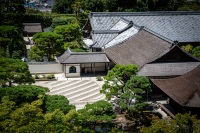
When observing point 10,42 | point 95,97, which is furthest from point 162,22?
point 10,42

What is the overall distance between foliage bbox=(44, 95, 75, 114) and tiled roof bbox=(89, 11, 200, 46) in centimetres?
2280

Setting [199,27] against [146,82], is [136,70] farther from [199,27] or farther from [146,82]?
[199,27]

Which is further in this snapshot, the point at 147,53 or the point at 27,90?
the point at 147,53

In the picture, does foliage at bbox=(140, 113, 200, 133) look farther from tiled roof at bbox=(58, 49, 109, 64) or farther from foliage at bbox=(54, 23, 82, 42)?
foliage at bbox=(54, 23, 82, 42)

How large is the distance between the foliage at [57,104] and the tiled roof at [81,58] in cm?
1186

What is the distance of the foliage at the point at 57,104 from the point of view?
21.8m

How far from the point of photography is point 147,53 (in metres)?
31.7

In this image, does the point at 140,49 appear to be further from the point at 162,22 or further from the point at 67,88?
the point at 162,22

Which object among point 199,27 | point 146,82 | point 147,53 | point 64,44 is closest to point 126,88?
point 146,82

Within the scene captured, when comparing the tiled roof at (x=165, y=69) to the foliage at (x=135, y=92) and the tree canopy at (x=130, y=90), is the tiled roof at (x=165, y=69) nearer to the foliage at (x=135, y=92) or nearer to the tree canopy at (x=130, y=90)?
the tree canopy at (x=130, y=90)

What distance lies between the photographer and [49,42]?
3716 centimetres

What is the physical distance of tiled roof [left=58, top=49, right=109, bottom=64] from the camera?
35.3m

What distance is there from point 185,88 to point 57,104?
10178mm

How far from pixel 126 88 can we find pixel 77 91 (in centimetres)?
819
